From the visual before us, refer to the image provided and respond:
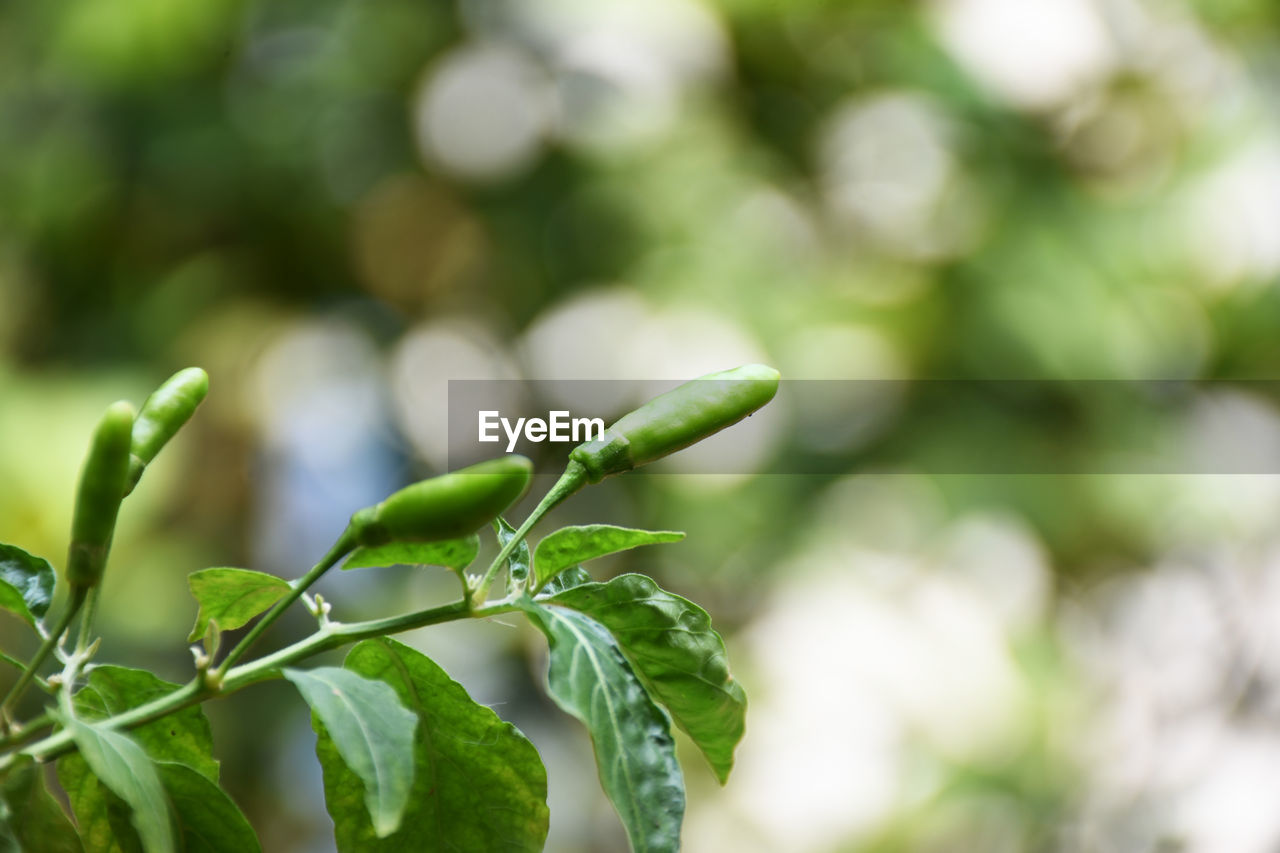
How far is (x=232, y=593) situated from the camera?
0.79 ft

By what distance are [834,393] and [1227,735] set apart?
2.69 feet

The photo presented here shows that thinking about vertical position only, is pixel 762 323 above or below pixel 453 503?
above

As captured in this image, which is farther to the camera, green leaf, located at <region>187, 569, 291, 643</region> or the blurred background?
the blurred background

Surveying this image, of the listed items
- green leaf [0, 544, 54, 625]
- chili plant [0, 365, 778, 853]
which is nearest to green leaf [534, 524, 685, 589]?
chili plant [0, 365, 778, 853]

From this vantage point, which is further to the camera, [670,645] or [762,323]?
[762,323]

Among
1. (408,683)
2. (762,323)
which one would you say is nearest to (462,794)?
(408,683)

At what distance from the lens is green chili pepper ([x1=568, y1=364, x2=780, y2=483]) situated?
219mm

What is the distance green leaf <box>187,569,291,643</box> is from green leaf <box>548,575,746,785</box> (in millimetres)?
65

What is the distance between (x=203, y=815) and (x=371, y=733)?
0.06 m

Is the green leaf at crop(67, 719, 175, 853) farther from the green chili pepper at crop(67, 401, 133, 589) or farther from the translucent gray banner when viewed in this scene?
the translucent gray banner

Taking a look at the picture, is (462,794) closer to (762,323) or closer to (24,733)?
(24,733)

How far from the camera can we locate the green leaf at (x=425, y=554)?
0.71ft

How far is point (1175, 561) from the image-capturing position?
5.74 ft

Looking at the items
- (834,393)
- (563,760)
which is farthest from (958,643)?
(563,760)
